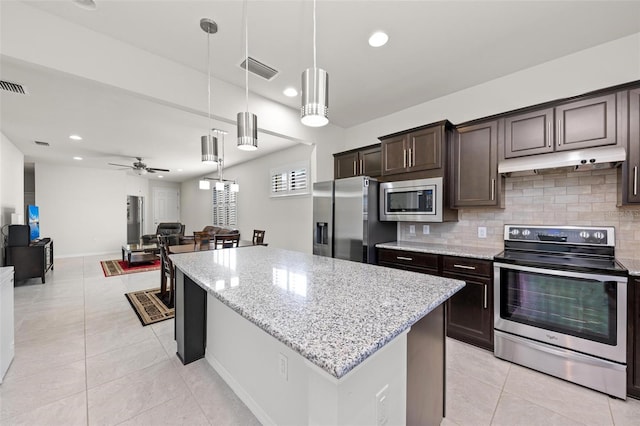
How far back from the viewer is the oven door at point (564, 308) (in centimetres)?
181

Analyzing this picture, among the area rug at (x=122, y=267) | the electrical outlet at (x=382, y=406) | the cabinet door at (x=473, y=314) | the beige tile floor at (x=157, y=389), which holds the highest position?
the electrical outlet at (x=382, y=406)

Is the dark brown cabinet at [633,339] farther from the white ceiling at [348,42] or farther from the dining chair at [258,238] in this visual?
the dining chair at [258,238]

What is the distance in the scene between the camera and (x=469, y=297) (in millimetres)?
2488

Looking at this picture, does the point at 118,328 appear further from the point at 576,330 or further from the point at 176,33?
the point at 576,330

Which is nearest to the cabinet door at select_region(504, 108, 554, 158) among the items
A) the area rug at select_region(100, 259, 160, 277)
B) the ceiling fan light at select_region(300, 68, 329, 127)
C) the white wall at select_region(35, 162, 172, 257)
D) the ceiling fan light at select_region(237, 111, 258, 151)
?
the ceiling fan light at select_region(300, 68, 329, 127)

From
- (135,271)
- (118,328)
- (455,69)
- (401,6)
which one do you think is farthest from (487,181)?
(135,271)

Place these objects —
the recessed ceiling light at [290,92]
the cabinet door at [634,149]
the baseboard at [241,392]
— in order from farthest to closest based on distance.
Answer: the recessed ceiling light at [290,92] < the cabinet door at [634,149] < the baseboard at [241,392]

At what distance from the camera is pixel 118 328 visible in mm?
2873

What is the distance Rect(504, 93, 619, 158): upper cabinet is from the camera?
204 cm

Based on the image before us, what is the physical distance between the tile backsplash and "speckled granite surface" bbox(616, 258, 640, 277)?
0.12 metres

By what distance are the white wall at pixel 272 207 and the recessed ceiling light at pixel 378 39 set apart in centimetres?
204

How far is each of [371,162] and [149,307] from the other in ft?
12.0

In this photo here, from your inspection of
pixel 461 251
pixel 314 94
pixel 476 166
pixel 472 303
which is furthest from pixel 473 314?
pixel 314 94

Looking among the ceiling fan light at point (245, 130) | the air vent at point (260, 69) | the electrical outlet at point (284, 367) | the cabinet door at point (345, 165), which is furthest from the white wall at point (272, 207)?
the electrical outlet at point (284, 367)
